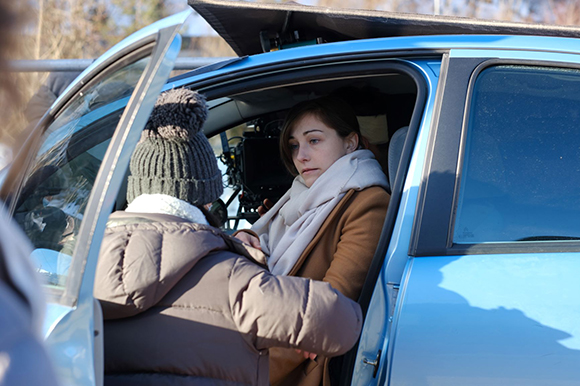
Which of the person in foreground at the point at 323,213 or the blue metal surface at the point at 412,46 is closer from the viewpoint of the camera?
the blue metal surface at the point at 412,46

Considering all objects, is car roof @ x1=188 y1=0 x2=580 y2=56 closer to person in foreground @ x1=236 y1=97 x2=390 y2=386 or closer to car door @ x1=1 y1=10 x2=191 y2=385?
person in foreground @ x1=236 y1=97 x2=390 y2=386

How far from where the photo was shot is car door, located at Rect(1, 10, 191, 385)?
1.11 meters

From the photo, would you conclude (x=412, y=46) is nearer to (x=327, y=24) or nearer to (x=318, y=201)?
(x=327, y=24)

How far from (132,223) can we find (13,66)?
774mm

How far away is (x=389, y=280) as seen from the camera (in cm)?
165

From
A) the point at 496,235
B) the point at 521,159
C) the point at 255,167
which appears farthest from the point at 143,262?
the point at 255,167

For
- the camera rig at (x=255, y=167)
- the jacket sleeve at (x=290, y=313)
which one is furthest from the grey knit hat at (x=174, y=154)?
the camera rig at (x=255, y=167)

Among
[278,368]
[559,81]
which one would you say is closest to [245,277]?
[278,368]

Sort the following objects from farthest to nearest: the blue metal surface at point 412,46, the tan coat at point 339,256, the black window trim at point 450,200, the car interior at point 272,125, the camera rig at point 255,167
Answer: the camera rig at point 255,167 → the car interior at point 272,125 → the tan coat at point 339,256 → the blue metal surface at point 412,46 → the black window trim at point 450,200

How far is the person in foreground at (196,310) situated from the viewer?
4.07 feet

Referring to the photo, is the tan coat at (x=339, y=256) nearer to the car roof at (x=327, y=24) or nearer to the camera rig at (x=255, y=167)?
the car roof at (x=327, y=24)

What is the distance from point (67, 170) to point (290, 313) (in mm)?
912

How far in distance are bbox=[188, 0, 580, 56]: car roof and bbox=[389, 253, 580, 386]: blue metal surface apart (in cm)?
86

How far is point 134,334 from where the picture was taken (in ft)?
4.25
